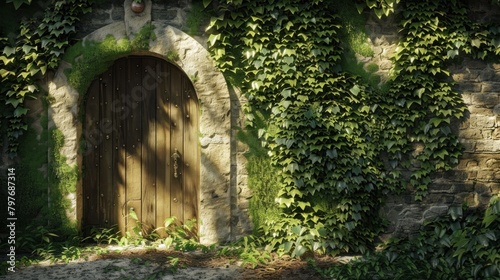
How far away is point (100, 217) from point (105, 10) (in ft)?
7.13

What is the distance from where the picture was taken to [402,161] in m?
5.11

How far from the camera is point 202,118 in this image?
16.4ft

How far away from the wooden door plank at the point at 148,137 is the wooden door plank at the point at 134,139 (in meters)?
0.04

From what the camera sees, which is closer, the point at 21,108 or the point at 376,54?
the point at 21,108

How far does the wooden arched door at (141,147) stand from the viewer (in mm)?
5117

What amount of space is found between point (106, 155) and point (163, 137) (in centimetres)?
64

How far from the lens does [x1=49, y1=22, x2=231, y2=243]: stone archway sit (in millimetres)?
4930

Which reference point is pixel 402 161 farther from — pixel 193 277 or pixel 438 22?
pixel 193 277

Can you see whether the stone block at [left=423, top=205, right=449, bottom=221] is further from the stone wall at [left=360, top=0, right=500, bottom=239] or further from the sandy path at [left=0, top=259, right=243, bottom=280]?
the sandy path at [left=0, top=259, right=243, bottom=280]

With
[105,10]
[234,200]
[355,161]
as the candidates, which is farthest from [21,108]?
[355,161]

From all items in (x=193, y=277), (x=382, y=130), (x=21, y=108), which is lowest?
(x=193, y=277)

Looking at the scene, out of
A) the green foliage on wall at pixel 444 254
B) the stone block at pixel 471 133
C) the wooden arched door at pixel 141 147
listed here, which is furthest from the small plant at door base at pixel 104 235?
the stone block at pixel 471 133

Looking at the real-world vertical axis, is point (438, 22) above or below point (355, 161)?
above

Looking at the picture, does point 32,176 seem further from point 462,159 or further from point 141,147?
point 462,159
